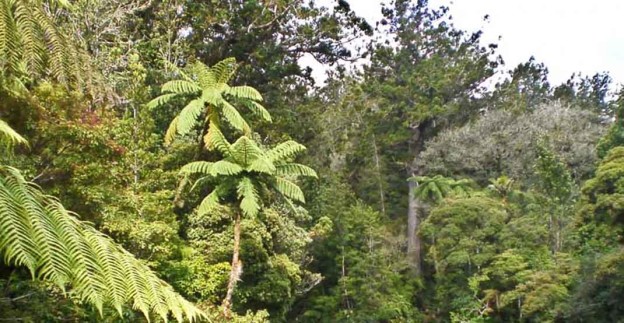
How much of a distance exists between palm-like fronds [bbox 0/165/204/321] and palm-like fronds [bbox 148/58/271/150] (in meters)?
8.20

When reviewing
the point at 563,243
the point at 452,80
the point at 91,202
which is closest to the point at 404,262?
the point at 563,243

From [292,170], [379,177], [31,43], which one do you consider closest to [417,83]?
[379,177]

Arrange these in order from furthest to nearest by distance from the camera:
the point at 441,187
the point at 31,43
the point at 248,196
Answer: the point at 441,187 < the point at 248,196 < the point at 31,43

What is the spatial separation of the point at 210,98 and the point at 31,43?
8.63m

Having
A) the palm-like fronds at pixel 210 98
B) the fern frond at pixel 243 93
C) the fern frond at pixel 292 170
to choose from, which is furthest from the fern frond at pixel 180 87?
the fern frond at pixel 292 170

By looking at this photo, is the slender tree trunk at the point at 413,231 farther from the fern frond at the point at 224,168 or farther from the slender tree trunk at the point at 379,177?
the fern frond at the point at 224,168

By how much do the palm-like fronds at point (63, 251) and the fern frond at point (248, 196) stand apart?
734 cm

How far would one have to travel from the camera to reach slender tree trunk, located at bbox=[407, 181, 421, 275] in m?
23.8

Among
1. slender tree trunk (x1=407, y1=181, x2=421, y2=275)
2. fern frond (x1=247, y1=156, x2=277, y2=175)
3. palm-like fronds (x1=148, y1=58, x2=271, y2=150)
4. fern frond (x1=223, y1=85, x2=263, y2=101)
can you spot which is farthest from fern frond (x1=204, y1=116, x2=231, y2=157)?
slender tree trunk (x1=407, y1=181, x2=421, y2=275)

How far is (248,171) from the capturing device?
1108 cm

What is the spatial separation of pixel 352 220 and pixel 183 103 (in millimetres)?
8497

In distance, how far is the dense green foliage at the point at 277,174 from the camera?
3.54 metres

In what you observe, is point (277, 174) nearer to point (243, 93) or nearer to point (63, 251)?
point (243, 93)

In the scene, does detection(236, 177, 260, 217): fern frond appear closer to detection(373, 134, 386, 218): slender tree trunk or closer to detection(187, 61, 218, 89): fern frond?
detection(187, 61, 218, 89): fern frond
